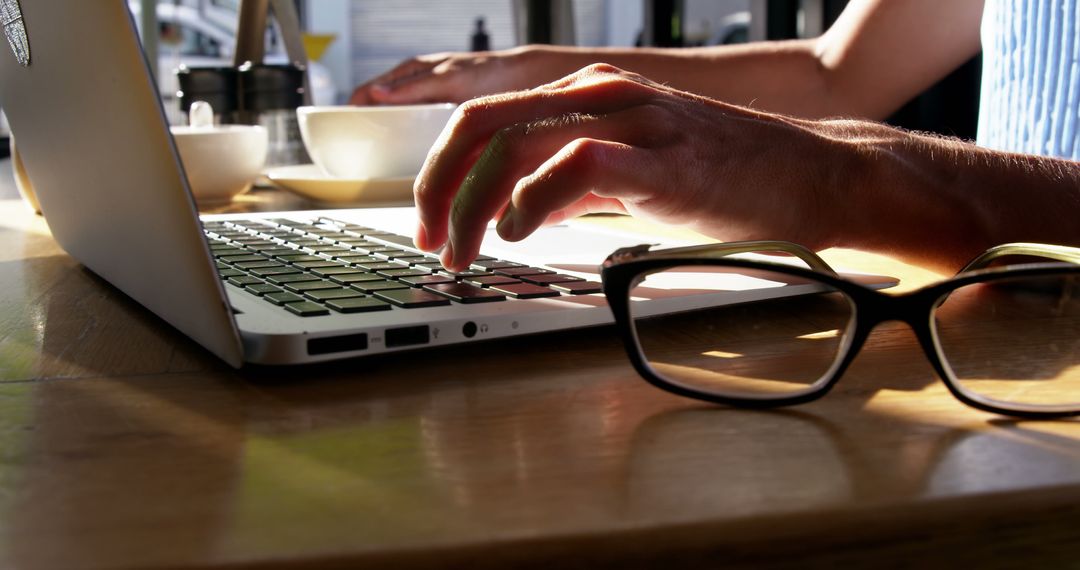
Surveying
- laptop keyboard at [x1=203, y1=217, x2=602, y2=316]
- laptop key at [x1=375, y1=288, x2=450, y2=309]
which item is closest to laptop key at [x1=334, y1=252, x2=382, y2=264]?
laptop keyboard at [x1=203, y1=217, x2=602, y2=316]

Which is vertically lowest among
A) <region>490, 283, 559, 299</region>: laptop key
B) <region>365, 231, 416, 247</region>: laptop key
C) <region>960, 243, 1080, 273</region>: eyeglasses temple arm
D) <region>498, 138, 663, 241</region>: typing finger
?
<region>365, 231, 416, 247</region>: laptop key

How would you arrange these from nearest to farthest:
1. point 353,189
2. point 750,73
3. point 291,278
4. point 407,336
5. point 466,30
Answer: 1. point 407,336
2. point 291,278
3. point 353,189
4. point 750,73
5. point 466,30

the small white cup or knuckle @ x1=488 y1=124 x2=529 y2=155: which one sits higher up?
knuckle @ x1=488 y1=124 x2=529 y2=155

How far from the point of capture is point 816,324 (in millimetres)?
467

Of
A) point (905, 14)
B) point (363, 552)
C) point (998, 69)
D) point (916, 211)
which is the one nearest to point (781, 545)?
point (363, 552)

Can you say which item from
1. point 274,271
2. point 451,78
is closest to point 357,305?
point 274,271

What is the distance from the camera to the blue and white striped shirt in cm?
100

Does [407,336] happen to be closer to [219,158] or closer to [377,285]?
[377,285]

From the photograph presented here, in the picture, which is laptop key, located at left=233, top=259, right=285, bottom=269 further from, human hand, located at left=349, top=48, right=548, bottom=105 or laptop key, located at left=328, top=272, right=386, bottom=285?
human hand, located at left=349, top=48, right=548, bottom=105

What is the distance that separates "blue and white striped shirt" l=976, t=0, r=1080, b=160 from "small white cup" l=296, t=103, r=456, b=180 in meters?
0.60

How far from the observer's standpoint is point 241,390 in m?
0.37

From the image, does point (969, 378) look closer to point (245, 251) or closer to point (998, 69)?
point (245, 251)

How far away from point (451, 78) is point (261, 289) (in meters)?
0.78

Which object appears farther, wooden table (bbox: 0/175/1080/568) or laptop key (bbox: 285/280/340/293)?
laptop key (bbox: 285/280/340/293)
